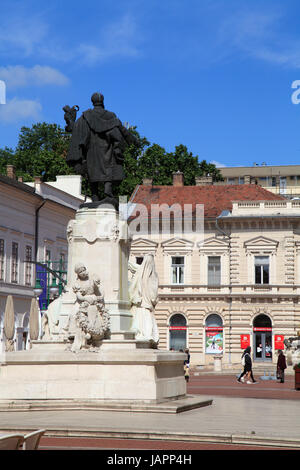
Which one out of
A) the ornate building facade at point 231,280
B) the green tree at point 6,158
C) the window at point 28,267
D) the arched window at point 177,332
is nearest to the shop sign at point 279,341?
the ornate building facade at point 231,280

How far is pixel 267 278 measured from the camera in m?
55.6

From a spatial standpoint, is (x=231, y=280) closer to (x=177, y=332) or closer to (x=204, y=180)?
(x=177, y=332)

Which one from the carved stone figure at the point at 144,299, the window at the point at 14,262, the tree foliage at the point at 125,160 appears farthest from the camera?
the tree foliage at the point at 125,160

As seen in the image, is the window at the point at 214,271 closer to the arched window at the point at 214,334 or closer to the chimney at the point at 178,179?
the arched window at the point at 214,334

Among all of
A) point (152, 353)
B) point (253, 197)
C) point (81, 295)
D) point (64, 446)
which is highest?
point (253, 197)

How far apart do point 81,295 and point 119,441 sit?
4.63 metres

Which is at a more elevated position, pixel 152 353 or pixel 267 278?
pixel 267 278

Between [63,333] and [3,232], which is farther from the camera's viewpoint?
[3,232]

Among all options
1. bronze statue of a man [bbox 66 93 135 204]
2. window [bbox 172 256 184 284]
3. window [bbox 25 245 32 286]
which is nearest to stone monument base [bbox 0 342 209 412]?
bronze statue of a man [bbox 66 93 135 204]

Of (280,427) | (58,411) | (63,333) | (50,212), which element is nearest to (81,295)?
(63,333)

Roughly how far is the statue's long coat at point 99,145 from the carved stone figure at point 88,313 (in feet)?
8.03

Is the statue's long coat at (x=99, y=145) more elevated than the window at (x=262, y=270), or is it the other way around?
the window at (x=262, y=270)

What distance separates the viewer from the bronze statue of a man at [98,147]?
663 inches
